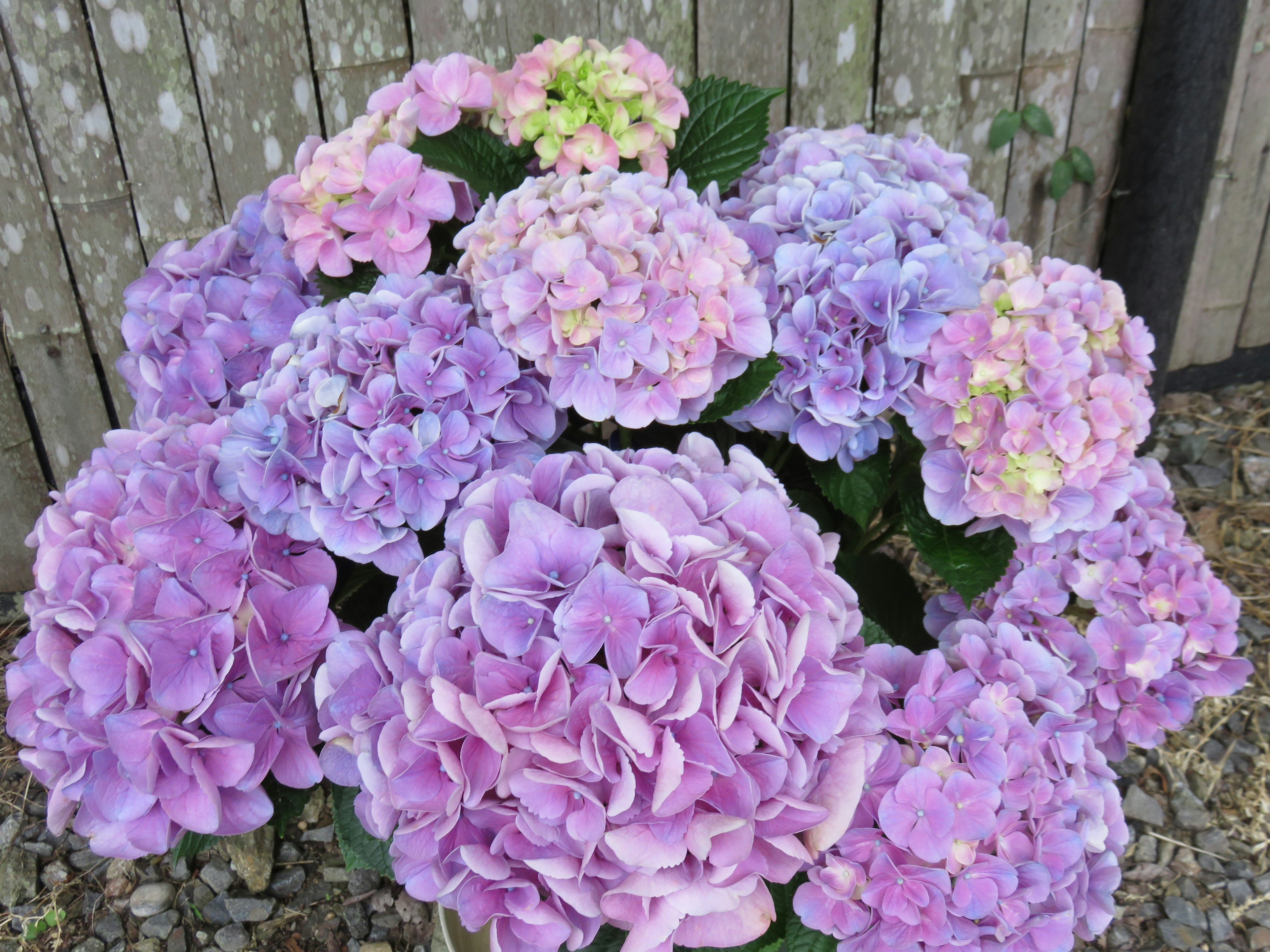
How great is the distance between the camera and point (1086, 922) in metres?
1.08

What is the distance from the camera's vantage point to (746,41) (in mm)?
1886

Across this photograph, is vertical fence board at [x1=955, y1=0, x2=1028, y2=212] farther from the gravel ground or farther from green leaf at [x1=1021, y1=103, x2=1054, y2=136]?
the gravel ground

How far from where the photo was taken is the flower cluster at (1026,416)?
107 cm

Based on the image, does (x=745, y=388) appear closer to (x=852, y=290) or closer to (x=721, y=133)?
(x=852, y=290)

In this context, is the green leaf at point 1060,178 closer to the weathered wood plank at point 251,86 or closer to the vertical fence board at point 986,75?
the vertical fence board at point 986,75

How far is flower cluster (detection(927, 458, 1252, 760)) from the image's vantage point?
4.19 feet

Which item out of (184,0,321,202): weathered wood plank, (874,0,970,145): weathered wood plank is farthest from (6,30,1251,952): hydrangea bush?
(874,0,970,145): weathered wood plank

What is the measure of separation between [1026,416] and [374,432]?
68cm

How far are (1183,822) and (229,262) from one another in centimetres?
180

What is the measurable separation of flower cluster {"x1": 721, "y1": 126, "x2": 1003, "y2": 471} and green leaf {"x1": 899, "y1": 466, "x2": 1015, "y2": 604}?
131mm

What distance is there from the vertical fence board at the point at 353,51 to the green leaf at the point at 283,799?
1191 mm

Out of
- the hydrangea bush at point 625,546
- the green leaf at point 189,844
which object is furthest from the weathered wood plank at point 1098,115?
the green leaf at point 189,844

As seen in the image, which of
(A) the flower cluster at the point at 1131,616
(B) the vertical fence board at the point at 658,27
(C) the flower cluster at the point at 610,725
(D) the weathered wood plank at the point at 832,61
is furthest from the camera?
(D) the weathered wood plank at the point at 832,61

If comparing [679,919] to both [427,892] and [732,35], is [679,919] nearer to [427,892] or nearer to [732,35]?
[427,892]
